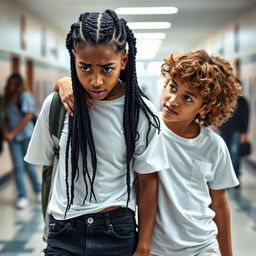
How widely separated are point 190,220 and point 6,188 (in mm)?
5845

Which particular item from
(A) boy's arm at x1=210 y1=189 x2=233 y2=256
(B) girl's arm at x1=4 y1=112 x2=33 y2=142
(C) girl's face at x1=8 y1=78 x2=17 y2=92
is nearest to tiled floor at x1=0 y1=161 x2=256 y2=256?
(B) girl's arm at x1=4 y1=112 x2=33 y2=142

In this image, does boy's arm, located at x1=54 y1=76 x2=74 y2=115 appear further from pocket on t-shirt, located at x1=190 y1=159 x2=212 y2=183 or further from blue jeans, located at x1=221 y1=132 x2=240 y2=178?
blue jeans, located at x1=221 y1=132 x2=240 y2=178

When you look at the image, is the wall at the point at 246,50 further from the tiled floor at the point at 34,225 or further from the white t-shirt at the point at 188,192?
the white t-shirt at the point at 188,192

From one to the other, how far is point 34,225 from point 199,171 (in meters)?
3.53

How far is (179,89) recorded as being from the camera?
5.94 ft

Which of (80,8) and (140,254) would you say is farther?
(80,8)

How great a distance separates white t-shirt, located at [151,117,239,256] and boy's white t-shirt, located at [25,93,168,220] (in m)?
0.15

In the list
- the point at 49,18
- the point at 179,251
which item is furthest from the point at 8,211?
the point at 49,18

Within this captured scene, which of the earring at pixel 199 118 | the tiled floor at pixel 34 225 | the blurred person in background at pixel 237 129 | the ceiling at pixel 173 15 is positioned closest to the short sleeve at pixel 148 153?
the earring at pixel 199 118

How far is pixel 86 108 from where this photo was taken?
5.25 feet

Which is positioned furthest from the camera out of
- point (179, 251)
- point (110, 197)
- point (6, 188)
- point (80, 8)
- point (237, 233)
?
point (80, 8)

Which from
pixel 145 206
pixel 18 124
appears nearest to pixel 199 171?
pixel 145 206

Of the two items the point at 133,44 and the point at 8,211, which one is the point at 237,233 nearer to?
the point at 8,211

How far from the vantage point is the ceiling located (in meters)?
8.77
